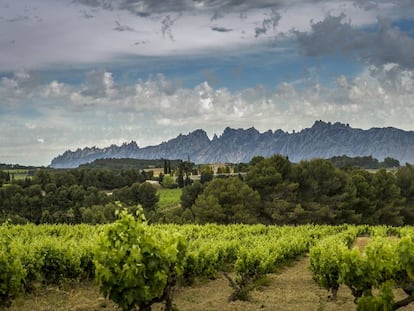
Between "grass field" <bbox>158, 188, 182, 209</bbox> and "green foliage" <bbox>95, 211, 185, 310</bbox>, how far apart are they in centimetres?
8960

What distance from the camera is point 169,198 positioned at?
112062 millimetres

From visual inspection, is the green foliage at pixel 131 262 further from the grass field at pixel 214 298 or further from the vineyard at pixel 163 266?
the grass field at pixel 214 298

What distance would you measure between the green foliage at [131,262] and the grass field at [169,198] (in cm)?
8960

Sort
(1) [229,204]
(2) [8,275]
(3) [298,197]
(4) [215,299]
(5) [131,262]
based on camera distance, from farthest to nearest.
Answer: (3) [298,197] → (1) [229,204] → (4) [215,299] → (2) [8,275] → (5) [131,262]

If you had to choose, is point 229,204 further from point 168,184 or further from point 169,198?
point 168,184

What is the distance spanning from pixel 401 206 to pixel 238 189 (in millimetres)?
24941

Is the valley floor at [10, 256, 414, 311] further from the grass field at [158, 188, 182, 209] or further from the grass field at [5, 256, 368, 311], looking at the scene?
the grass field at [158, 188, 182, 209]

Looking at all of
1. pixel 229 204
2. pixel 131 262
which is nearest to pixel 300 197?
pixel 229 204

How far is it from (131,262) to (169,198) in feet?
335

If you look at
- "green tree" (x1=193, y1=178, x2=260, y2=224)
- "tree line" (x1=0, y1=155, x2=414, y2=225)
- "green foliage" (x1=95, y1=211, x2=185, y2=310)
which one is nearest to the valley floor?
"green foliage" (x1=95, y1=211, x2=185, y2=310)

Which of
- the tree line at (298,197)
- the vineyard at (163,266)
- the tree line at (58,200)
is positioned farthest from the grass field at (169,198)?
the vineyard at (163,266)

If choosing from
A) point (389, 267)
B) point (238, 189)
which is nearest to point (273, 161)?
point (238, 189)

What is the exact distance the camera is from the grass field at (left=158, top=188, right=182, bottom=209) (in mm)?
102963

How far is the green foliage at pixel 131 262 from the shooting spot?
34.9 feet
